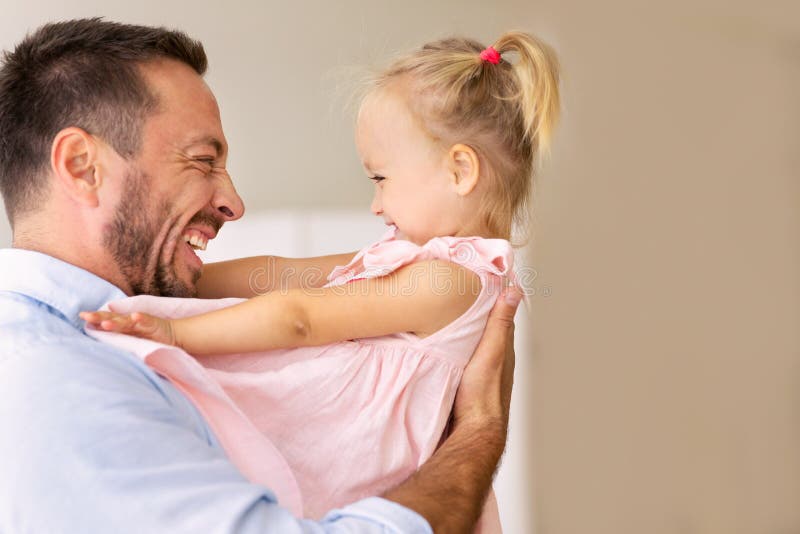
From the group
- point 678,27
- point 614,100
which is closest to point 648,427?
point 614,100

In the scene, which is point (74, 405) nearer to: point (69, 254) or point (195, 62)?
point (69, 254)

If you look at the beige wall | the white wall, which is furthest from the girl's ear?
the beige wall

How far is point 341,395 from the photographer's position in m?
1.37

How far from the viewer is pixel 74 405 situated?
3.29 ft

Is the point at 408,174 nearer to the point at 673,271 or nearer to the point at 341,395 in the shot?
the point at 341,395

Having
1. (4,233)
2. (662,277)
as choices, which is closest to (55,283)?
(4,233)

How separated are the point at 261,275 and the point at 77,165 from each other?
44 centimetres

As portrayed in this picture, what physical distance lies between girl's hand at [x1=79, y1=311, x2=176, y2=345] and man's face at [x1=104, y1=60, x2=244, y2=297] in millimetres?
220

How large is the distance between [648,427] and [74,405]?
3.51 meters

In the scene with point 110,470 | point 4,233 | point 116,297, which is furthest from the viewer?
point 4,233

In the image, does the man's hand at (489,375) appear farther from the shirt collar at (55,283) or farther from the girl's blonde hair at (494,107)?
the shirt collar at (55,283)

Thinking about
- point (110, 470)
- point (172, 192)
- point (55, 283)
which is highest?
point (172, 192)

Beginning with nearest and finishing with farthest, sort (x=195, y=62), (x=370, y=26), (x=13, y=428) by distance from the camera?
(x=13, y=428) < (x=195, y=62) < (x=370, y=26)

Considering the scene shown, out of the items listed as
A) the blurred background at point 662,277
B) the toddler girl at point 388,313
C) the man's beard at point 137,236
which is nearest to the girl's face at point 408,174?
the toddler girl at point 388,313
